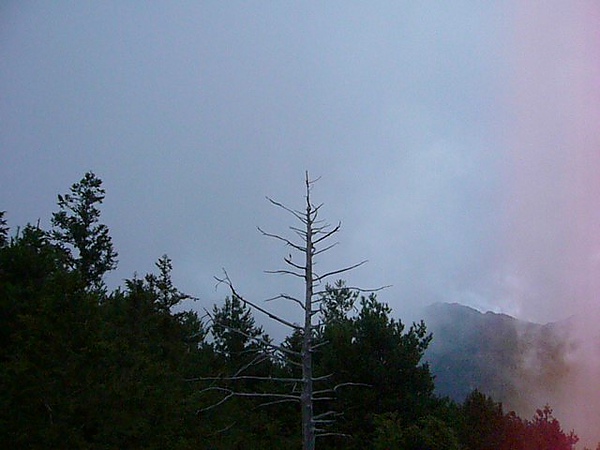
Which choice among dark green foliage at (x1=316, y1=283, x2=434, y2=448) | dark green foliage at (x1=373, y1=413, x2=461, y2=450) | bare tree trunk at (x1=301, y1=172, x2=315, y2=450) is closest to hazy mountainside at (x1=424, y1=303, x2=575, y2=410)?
dark green foliage at (x1=316, y1=283, x2=434, y2=448)

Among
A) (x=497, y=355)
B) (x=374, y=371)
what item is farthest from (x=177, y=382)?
(x=497, y=355)

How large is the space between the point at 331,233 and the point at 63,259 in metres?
12.8

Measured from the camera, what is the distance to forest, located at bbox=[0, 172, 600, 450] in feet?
34.8

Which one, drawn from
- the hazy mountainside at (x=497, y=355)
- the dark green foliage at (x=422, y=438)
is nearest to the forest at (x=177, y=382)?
the dark green foliage at (x=422, y=438)

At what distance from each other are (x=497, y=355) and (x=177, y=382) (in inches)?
3355

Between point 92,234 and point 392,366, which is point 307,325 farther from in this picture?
point 92,234

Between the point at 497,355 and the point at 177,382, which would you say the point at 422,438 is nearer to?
the point at 177,382

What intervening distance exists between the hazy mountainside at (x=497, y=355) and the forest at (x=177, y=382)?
27.0 meters

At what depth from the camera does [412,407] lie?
824 inches

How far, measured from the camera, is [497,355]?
9262cm

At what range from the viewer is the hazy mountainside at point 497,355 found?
66.1m

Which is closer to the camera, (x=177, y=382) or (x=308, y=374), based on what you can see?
(x=308, y=374)

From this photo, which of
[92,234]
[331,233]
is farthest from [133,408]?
[92,234]

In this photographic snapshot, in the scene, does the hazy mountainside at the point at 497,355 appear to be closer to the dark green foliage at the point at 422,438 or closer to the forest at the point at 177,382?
the forest at the point at 177,382
